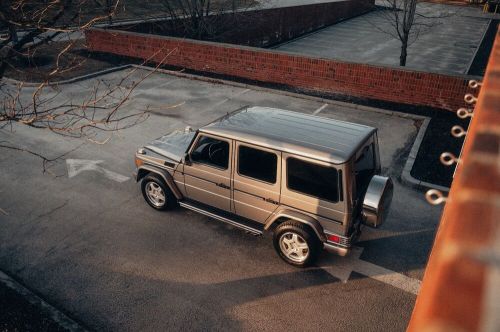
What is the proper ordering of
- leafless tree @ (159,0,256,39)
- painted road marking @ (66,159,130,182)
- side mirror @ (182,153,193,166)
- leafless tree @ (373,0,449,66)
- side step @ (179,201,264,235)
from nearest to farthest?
side step @ (179,201,264,235) → side mirror @ (182,153,193,166) → painted road marking @ (66,159,130,182) → leafless tree @ (373,0,449,66) → leafless tree @ (159,0,256,39)

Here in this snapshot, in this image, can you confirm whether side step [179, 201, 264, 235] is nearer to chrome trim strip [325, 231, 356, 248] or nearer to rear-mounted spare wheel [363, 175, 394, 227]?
chrome trim strip [325, 231, 356, 248]

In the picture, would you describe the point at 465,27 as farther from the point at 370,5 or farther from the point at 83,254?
the point at 83,254

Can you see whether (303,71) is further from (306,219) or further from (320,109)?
(306,219)

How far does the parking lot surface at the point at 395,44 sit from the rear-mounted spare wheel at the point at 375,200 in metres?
12.4

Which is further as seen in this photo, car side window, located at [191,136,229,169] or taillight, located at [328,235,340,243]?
car side window, located at [191,136,229,169]

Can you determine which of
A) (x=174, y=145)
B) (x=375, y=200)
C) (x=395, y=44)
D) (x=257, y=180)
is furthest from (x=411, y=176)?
(x=395, y=44)

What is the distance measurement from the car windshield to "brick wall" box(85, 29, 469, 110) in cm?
719

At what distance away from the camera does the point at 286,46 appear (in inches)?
872

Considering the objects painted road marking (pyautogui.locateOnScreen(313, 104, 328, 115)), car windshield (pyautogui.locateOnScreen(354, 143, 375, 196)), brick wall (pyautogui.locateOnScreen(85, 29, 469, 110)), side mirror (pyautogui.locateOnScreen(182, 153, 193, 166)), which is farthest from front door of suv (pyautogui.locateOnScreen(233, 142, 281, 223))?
brick wall (pyautogui.locateOnScreen(85, 29, 469, 110))

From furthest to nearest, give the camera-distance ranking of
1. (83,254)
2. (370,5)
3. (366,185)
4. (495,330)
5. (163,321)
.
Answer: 1. (370,5)
2. (83,254)
3. (366,185)
4. (163,321)
5. (495,330)

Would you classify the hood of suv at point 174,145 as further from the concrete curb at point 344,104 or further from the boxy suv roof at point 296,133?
the concrete curb at point 344,104

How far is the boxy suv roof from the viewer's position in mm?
5215

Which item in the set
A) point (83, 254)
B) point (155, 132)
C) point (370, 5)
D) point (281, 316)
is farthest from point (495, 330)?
point (370, 5)

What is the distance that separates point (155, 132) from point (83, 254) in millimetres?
4993
